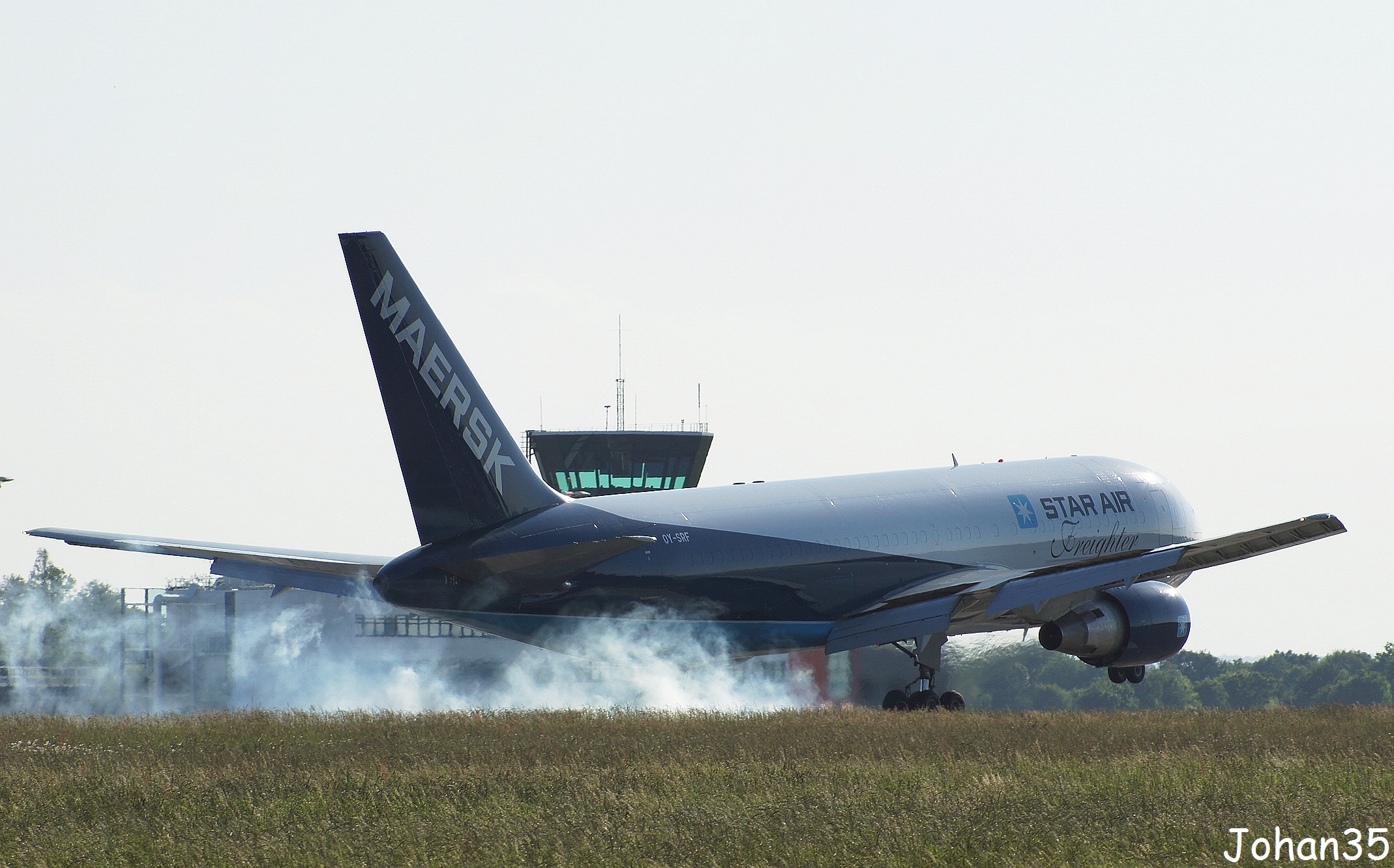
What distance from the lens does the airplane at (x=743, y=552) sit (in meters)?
29.2

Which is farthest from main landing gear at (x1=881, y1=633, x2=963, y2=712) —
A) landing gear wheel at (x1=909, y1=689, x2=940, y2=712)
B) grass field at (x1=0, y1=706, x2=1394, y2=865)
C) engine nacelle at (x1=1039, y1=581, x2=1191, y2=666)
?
grass field at (x1=0, y1=706, x2=1394, y2=865)

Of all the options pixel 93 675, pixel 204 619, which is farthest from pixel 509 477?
pixel 93 675

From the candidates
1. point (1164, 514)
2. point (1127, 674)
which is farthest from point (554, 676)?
point (1127, 674)

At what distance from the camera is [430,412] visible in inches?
1137

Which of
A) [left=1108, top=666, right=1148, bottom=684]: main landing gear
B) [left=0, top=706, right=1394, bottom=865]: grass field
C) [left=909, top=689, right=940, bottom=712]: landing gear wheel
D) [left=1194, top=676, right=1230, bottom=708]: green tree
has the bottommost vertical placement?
[left=1194, top=676, right=1230, bottom=708]: green tree

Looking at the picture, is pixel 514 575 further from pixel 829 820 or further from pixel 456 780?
pixel 829 820

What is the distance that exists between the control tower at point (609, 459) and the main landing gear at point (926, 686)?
969 inches

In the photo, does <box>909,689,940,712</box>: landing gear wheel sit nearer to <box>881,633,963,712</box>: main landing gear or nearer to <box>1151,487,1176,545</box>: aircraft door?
<box>881,633,963,712</box>: main landing gear

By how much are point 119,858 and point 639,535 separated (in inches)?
708

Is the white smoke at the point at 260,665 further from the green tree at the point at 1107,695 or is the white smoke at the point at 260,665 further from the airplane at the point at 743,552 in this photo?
the green tree at the point at 1107,695

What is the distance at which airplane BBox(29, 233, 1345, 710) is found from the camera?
29.2 metres

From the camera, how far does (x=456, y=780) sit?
769 inches

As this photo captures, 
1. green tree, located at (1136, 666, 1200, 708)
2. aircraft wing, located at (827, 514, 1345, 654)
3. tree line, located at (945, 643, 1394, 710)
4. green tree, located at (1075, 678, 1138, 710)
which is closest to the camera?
aircraft wing, located at (827, 514, 1345, 654)

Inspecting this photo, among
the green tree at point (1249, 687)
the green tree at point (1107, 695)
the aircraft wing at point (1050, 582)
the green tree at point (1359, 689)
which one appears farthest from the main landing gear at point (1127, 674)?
the green tree at point (1249, 687)
